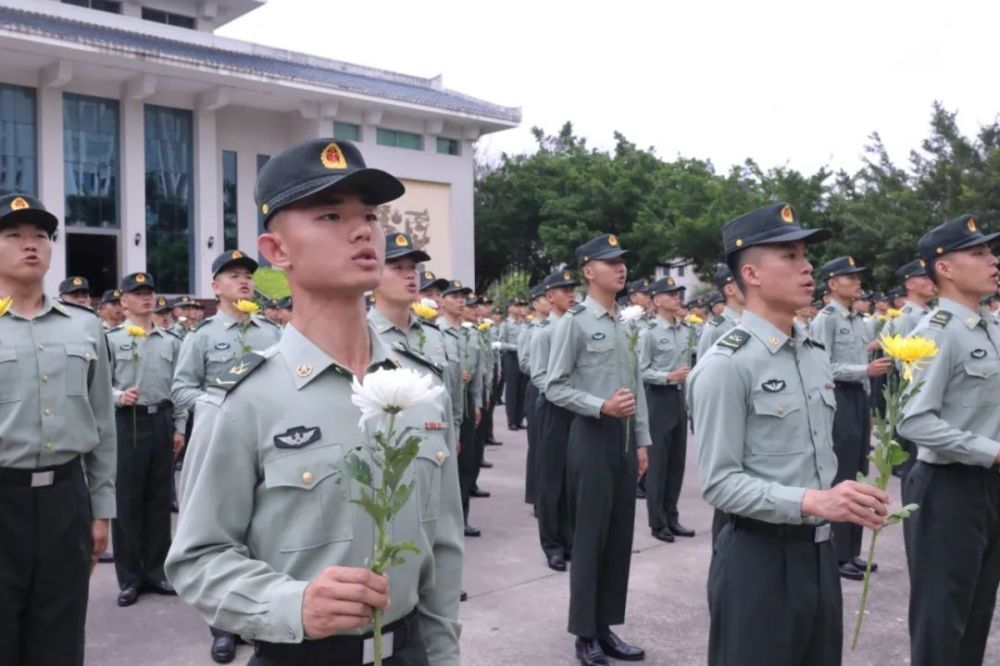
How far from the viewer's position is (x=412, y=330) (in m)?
5.88

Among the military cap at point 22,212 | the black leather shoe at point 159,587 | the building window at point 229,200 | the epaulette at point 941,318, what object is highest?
the building window at point 229,200

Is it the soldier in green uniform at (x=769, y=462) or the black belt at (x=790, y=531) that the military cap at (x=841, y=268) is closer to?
the soldier in green uniform at (x=769, y=462)

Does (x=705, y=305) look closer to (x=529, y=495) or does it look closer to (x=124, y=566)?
(x=529, y=495)

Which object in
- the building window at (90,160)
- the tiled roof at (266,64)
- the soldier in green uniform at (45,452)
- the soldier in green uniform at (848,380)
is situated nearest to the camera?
the soldier in green uniform at (45,452)

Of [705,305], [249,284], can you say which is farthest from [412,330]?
[705,305]

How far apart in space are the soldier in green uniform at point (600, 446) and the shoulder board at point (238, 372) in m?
2.97

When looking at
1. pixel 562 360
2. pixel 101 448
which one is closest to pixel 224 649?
pixel 101 448

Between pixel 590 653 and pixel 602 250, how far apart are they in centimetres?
223

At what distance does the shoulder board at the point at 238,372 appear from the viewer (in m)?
1.88

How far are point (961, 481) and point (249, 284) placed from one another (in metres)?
4.55

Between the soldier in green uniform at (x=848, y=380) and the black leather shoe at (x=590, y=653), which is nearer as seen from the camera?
the black leather shoe at (x=590, y=653)

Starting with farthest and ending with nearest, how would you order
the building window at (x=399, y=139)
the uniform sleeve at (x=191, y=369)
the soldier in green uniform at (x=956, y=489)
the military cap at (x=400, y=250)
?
the building window at (x=399, y=139)
the uniform sleeve at (x=191, y=369)
the military cap at (x=400, y=250)
the soldier in green uniform at (x=956, y=489)

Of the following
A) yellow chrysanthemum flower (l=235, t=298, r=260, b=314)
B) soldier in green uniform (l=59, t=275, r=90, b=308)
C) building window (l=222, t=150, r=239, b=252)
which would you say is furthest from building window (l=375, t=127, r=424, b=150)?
yellow chrysanthemum flower (l=235, t=298, r=260, b=314)

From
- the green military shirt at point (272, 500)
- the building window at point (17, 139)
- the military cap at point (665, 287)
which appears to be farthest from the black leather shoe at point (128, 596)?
the building window at point (17, 139)
